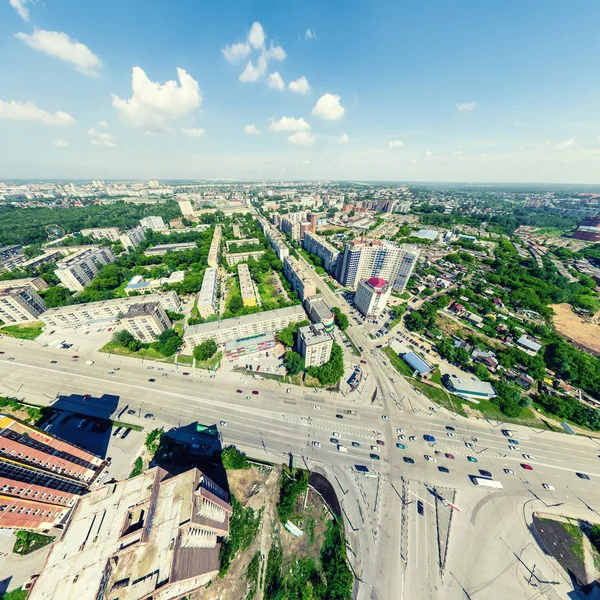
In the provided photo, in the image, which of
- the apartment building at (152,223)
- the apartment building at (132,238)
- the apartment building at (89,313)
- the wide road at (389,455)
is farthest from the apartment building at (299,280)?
the apartment building at (152,223)

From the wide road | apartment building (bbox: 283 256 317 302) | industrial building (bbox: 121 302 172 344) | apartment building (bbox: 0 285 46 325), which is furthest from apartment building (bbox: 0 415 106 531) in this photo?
apartment building (bbox: 0 285 46 325)

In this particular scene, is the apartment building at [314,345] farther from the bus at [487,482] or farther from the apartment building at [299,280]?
the bus at [487,482]

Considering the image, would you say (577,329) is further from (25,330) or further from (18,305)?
(18,305)

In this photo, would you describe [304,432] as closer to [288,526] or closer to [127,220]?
[288,526]

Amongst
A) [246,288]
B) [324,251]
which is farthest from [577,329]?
[246,288]

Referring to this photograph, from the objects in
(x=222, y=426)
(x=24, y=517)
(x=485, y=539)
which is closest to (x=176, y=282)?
(x=222, y=426)

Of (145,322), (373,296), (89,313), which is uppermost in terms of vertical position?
(373,296)

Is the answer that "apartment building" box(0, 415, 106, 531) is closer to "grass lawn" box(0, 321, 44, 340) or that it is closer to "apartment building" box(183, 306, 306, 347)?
"apartment building" box(183, 306, 306, 347)
